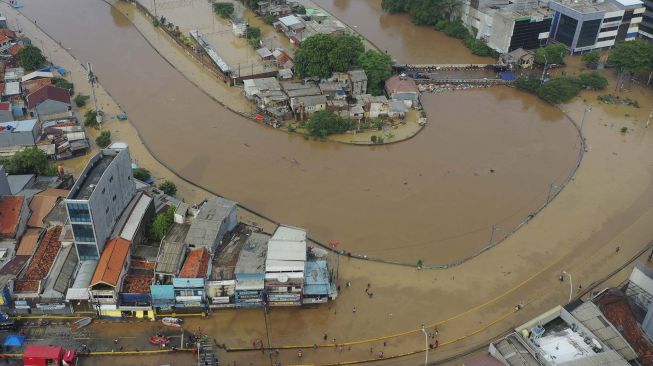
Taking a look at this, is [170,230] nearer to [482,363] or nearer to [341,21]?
[482,363]

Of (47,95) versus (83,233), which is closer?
(83,233)

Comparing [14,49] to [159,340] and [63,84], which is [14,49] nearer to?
[63,84]

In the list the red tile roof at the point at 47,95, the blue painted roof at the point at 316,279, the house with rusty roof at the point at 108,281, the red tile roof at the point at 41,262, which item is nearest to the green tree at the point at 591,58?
the blue painted roof at the point at 316,279

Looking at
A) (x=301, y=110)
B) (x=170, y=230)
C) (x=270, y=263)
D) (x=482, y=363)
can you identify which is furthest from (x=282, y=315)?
(x=301, y=110)

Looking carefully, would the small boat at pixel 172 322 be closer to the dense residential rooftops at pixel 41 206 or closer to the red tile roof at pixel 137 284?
the red tile roof at pixel 137 284

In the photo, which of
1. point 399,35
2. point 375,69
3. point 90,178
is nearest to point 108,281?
point 90,178

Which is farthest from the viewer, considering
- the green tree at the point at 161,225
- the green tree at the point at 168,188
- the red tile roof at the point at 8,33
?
the red tile roof at the point at 8,33

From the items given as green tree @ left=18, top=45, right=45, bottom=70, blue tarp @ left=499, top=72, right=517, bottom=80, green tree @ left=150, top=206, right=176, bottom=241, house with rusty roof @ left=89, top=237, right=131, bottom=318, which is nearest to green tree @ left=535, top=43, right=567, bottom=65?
blue tarp @ left=499, top=72, right=517, bottom=80
